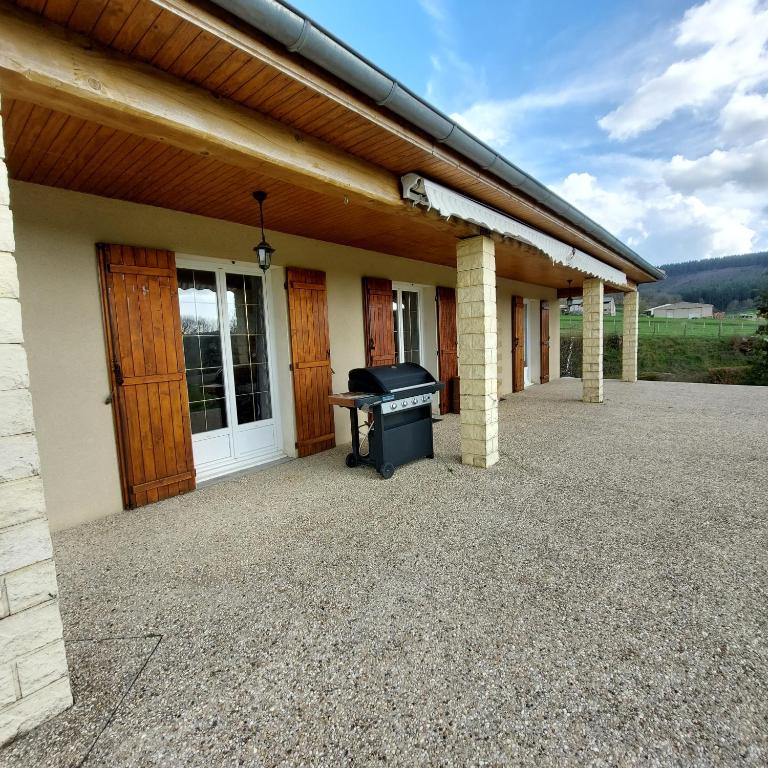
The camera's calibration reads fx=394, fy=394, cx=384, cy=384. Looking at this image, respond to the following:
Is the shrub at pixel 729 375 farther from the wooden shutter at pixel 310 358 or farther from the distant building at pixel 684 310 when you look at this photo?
the distant building at pixel 684 310

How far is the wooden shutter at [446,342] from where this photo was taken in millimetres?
7504

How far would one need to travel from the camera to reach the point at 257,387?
4906 millimetres

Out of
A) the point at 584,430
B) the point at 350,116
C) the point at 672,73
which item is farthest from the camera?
the point at 672,73

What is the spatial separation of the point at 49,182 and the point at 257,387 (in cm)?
265

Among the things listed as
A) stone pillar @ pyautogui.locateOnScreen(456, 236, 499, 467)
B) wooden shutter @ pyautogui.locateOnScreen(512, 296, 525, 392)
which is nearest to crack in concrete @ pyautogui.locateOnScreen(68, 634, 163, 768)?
→ stone pillar @ pyautogui.locateOnScreen(456, 236, 499, 467)

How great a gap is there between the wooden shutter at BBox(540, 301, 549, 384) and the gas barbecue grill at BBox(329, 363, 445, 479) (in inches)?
335

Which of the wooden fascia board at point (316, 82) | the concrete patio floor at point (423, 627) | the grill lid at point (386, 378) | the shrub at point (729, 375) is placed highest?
the wooden fascia board at point (316, 82)

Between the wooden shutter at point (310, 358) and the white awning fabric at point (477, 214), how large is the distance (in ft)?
6.89

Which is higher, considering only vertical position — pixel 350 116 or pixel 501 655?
pixel 350 116

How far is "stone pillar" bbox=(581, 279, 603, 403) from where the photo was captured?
27.3 feet

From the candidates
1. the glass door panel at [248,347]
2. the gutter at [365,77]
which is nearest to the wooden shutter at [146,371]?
the glass door panel at [248,347]

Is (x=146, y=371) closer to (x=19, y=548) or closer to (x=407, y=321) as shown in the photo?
(x=19, y=548)

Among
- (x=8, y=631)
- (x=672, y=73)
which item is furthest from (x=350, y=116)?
(x=672, y=73)

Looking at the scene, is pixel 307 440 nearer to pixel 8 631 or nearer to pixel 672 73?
pixel 8 631
